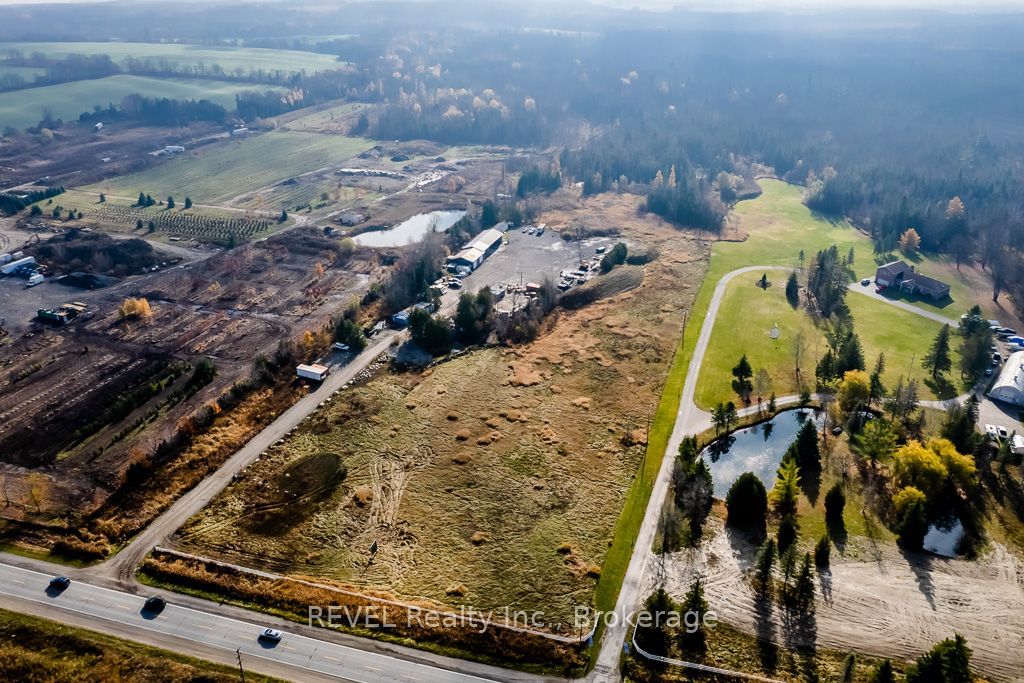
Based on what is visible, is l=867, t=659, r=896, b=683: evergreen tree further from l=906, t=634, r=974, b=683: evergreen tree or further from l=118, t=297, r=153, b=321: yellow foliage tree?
l=118, t=297, r=153, b=321: yellow foliage tree

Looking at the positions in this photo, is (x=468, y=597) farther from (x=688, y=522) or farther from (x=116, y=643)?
→ (x=116, y=643)

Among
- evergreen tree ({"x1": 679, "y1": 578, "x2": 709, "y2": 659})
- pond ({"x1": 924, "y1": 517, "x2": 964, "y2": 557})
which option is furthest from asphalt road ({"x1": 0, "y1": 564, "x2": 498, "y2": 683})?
pond ({"x1": 924, "y1": 517, "x2": 964, "y2": 557})

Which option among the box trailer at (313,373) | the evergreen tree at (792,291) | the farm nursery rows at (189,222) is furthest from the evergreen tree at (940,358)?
the farm nursery rows at (189,222)

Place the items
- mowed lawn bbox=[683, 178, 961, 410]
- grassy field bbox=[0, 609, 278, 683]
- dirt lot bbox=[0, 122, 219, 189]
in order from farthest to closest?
dirt lot bbox=[0, 122, 219, 189] < mowed lawn bbox=[683, 178, 961, 410] < grassy field bbox=[0, 609, 278, 683]

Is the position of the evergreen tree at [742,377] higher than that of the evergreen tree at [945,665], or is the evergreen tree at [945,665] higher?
the evergreen tree at [945,665]

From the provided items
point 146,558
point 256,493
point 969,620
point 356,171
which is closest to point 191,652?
point 146,558

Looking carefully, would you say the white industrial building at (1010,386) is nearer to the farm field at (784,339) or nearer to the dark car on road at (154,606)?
the farm field at (784,339)

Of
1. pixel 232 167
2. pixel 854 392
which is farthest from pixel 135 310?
pixel 232 167
